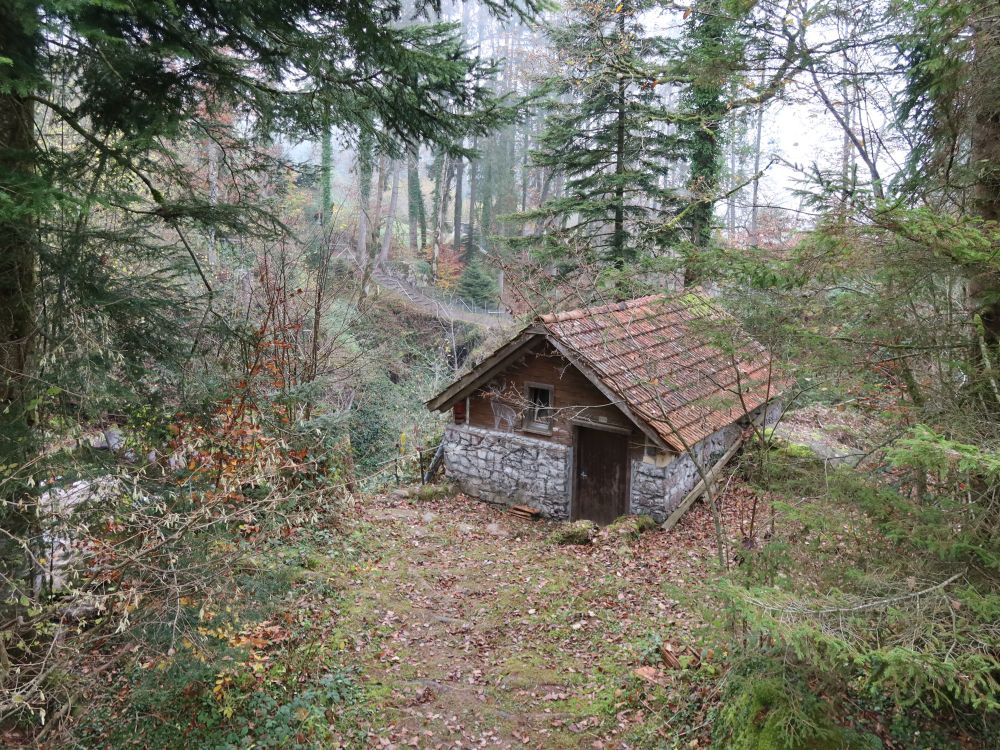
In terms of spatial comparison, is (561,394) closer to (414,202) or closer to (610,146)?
(610,146)

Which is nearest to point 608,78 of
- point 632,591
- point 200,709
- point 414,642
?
point 632,591

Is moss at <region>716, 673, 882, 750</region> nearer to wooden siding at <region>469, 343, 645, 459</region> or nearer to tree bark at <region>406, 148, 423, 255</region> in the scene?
wooden siding at <region>469, 343, 645, 459</region>

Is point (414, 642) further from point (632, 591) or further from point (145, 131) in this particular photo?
point (145, 131)

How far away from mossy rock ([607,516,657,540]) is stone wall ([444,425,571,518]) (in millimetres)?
1572

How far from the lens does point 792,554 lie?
498 centimetres

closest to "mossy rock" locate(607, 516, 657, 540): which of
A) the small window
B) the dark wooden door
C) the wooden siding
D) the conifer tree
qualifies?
the dark wooden door

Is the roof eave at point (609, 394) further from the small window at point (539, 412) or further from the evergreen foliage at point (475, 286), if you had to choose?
the evergreen foliage at point (475, 286)

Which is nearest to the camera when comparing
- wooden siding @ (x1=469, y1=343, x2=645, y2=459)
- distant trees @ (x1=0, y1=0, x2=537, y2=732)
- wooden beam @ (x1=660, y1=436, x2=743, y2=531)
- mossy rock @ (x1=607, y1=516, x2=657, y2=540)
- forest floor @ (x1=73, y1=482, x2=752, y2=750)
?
distant trees @ (x1=0, y1=0, x2=537, y2=732)

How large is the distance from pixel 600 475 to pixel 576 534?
1.78 metres

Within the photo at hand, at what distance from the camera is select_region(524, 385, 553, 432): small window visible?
41.2ft

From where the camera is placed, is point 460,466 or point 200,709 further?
point 460,466

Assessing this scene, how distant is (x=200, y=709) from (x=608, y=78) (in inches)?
480

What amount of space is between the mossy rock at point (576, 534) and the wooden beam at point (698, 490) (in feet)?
4.81

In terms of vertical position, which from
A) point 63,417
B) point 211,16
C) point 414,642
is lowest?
point 414,642
